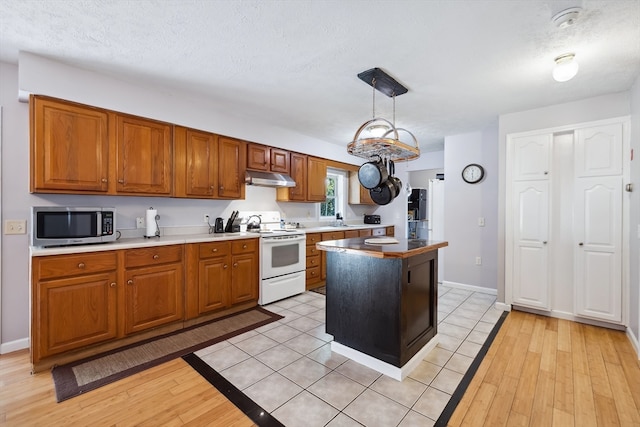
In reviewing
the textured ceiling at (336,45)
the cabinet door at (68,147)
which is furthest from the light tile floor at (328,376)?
the textured ceiling at (336,45)

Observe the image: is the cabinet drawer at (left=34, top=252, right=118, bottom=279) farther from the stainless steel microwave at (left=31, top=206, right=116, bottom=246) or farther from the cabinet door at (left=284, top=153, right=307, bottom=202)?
the cabinet door at (left=284, top=153, right=307, bottom=202)

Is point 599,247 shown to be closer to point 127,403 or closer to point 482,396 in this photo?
point 482,396

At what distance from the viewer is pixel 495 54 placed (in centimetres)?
225

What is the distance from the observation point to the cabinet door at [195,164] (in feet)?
10.3

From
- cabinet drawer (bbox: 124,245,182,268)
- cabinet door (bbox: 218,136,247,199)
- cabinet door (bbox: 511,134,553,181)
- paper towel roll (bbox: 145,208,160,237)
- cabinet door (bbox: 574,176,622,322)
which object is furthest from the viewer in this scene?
cabinet door (bbox: 218,136,247,199)

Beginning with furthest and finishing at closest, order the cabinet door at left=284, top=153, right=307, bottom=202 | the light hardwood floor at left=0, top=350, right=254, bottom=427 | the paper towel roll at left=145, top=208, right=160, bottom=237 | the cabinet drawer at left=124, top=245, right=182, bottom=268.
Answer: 1. the cabinet door at left=284, top=153, right=307, bottom=202
2. the paper towel roll at left=145, top=208, right=160, bottom=237
3. the cabinet drawer at left=124, top=245, right=182, bottom=268
4. the light hardwood floor at left=0, top=350, right=254, bottom=427

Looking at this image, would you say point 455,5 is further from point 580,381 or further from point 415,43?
point 580,381

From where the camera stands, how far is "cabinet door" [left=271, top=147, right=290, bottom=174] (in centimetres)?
414

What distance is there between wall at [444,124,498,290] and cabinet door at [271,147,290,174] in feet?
8.40

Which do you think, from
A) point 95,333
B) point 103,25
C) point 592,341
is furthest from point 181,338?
point 592,341

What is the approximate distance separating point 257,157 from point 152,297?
6.93 ft

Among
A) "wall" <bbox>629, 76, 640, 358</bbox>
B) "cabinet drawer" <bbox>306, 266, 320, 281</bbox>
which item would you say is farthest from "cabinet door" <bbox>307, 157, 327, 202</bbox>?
"wall" <bbox>629, 76, 640, 358</bbox>

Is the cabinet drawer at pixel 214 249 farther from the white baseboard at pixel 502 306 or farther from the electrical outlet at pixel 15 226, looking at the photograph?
the white baseboard at pixel 502 306

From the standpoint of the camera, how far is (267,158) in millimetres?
4059
